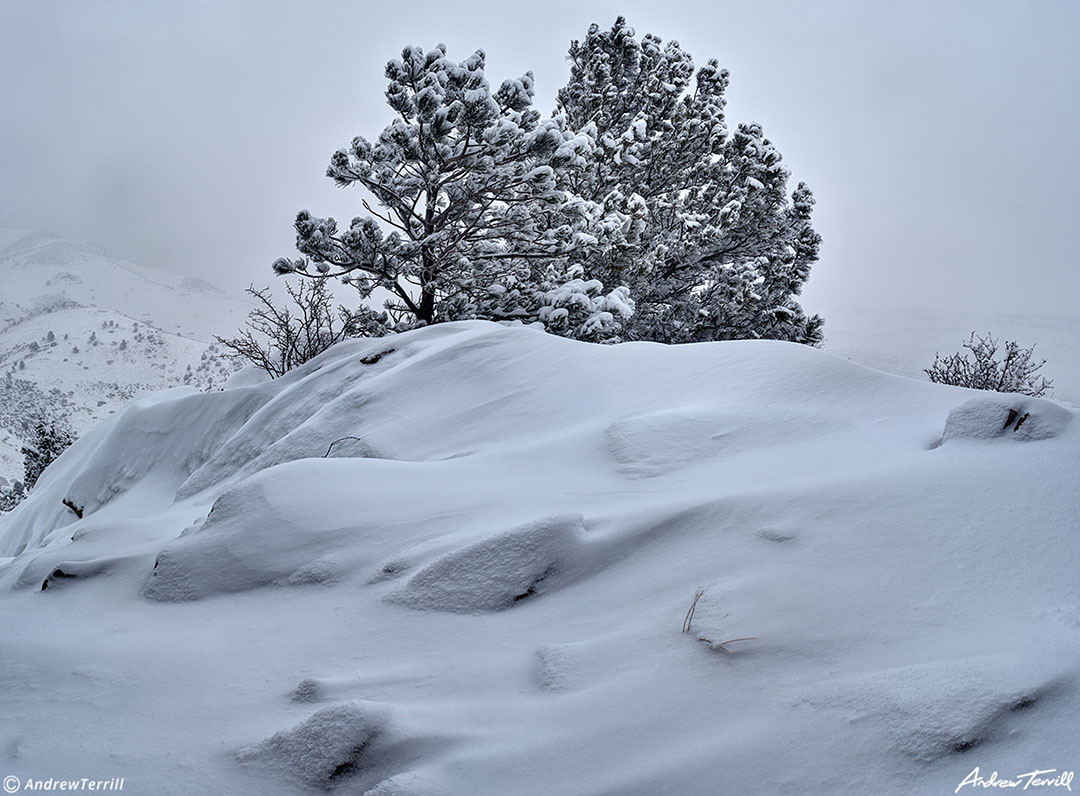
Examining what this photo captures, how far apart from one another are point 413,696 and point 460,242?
355 inches

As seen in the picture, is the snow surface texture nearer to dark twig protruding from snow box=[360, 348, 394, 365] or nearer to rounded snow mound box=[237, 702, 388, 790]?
rounded snow mound box=[237, 702, 388, 790]

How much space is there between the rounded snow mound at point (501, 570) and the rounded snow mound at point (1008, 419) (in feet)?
5.14

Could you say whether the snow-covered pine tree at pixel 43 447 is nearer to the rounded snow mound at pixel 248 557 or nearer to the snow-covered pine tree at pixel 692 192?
the snow-covered pine tree at pixel 692 192

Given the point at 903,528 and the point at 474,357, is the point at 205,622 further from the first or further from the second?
the point at 474,357

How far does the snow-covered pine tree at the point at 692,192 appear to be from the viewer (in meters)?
13.5

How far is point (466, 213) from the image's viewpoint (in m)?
10.1

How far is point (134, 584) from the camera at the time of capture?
94.2 inches

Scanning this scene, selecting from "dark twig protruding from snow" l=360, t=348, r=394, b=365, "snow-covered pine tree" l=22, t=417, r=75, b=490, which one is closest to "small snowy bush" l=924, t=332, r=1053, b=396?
"dark twig protruding from snow" l=360, t=348, r=394, b=365

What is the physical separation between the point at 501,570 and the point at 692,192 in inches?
565

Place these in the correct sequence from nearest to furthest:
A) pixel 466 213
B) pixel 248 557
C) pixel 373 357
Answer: pixel 248 557
pixel 373 357
pixel 466 213

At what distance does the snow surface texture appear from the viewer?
1294 millimetres
